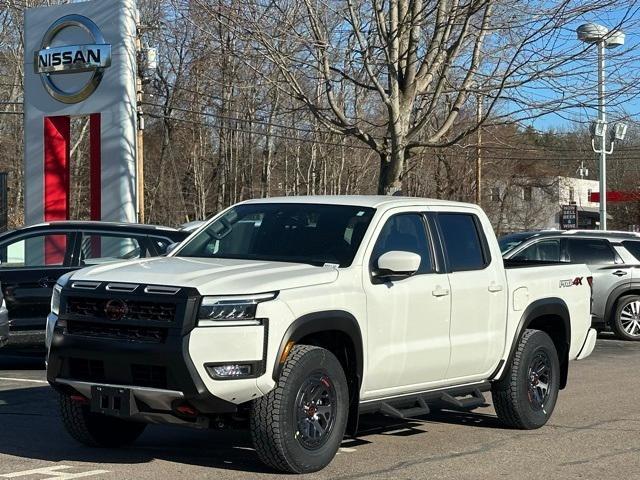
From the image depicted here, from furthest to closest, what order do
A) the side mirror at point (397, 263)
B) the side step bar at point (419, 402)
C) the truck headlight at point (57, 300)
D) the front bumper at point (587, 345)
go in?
1. the front bumper at point (587, 345)
2. the side step bar at point (419, 402)
3. the side mirror at point (397, 263)
4. the truck headlight at point (57, 300)

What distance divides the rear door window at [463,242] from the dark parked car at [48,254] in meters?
4.81

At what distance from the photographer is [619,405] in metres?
10.5

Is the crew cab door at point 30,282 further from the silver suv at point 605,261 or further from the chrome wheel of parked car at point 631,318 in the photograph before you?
the chrome wheel of parked car at point 631,318

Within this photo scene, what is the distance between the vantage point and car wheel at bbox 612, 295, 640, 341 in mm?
17594

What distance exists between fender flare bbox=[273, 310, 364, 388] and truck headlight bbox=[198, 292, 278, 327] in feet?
0.93

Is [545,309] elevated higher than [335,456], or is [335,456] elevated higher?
[545,309]

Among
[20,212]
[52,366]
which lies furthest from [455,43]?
[20,212]

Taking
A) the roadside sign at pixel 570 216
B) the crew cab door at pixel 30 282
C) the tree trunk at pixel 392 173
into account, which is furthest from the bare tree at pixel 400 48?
the roadside sign at pixel 570 216

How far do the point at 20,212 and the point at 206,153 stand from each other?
10092 mm

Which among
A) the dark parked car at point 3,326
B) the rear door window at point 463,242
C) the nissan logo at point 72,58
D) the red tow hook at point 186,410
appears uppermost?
the nissan logo at point 72,58

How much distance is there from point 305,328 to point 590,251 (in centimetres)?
1196

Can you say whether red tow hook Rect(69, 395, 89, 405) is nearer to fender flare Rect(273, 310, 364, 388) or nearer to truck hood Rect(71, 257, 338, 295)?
truck hood Rect(71, 257, 338, 295)

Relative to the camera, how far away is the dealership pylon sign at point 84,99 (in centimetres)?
2233

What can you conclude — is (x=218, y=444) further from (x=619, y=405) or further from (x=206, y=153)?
(x=206, y=153)
